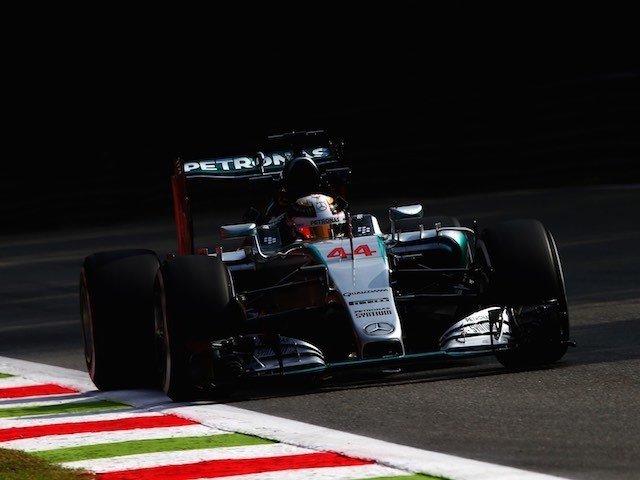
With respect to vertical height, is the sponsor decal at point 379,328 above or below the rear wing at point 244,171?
below

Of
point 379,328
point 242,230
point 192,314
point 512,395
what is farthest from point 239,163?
point 512,395

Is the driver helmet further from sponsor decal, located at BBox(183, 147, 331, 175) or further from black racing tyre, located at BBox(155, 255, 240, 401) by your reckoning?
black racing tyre, located at BBox(155, 255, 240, 401)

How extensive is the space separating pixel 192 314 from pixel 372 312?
982mm

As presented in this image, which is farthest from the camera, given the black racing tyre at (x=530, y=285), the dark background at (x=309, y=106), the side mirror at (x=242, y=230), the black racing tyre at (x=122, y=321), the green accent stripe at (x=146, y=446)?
the dark background at (x=309, y=106)

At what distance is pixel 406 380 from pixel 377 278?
647mm

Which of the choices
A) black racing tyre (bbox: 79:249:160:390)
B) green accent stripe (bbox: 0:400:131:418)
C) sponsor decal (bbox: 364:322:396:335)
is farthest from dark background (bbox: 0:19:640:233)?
sponsor decal (bbox: 364:322:396:335)

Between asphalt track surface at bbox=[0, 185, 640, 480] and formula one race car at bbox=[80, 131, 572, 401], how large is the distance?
0.20m

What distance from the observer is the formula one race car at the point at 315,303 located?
8562 mm

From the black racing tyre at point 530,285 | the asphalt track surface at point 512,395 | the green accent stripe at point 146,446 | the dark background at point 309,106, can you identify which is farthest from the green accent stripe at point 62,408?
the dark background at point 309,106

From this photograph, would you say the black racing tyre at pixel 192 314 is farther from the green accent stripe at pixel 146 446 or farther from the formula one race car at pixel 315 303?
the green accent stripe at pixel 146 446

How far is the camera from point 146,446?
24.0ft

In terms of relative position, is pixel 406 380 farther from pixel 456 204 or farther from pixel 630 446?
pixel 456 204

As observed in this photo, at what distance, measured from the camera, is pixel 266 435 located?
7.36 metres

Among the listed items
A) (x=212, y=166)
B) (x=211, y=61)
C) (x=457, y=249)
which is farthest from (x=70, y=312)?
(x=211, y=61)
